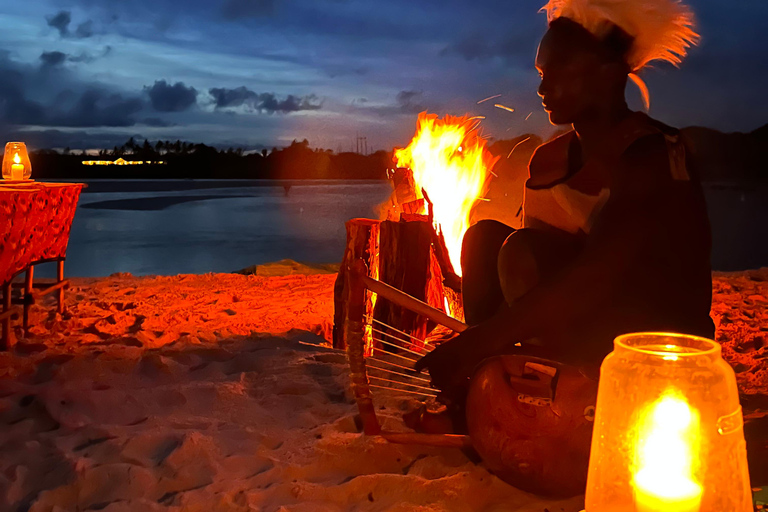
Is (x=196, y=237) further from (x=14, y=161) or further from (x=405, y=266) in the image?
(x=405, y=266)

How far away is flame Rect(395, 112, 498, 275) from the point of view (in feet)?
14.7

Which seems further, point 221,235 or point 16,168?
point 221,235

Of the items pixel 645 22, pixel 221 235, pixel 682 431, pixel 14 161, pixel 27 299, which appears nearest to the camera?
pixel 682 431

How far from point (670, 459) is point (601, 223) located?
2.69 feet

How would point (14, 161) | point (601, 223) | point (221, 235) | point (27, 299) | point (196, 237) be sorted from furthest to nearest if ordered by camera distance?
point (221, 235) → point (196, 237) → point (14, 161) → point (27, 299) → point (601, 223)

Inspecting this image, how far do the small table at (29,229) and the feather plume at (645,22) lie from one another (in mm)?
3354

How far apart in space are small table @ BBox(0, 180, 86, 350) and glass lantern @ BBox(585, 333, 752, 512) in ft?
12.1

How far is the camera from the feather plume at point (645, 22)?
2057mm

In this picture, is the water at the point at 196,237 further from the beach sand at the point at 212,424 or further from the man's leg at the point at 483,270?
the man's leg at the point at 483,270

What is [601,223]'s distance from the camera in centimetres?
195

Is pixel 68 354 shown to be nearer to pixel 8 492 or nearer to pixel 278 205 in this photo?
pixel 8 492

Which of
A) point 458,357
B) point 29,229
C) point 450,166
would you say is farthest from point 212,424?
point 450,166

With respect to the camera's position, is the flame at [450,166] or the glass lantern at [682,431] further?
the flame at [450,166]

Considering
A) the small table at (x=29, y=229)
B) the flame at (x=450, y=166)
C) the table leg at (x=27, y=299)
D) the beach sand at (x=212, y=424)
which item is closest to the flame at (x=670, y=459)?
the beach sand at (x=212, y=424)
